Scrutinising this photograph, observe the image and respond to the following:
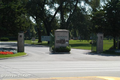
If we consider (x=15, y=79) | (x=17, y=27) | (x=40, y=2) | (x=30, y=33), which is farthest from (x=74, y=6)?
(x=30, y=33)

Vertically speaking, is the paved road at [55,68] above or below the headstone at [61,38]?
below

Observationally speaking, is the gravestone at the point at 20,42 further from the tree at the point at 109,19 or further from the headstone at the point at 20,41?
the tree at the point at 109,19

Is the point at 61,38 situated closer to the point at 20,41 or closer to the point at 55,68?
the point at 20,41

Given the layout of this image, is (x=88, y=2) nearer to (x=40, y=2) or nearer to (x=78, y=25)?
(x=78, y=25)

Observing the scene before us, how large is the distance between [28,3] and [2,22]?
24837mm

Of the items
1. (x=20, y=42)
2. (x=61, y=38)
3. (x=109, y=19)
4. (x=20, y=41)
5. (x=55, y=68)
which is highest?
(x=109, y=19)

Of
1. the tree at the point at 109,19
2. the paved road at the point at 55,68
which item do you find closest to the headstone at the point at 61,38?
the tree at the point at 109,19

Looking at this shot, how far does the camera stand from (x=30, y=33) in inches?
4432

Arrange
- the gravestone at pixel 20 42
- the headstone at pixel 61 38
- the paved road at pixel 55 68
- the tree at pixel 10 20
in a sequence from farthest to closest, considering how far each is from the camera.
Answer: the headstone at pixel 61 38 < the gravestone at pixel 20 42 < the tree at pixel 10 20 < the paved road at pixel 55 68

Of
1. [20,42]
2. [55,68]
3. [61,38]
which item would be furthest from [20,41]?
[55,68]

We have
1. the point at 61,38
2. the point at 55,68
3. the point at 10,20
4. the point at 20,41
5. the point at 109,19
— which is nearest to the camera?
the point at 55,68

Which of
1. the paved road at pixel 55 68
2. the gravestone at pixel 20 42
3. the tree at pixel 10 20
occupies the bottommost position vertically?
the paved road at pixel 55 68

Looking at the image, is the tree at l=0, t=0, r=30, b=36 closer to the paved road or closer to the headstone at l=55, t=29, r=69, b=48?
the headstone at l=55, t=29, r=69, b=48

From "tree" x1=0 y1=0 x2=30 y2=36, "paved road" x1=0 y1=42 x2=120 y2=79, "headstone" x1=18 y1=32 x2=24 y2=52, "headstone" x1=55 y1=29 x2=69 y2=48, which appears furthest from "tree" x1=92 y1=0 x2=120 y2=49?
"paved road" x1=0 y1=42 x2=120 y2=79
